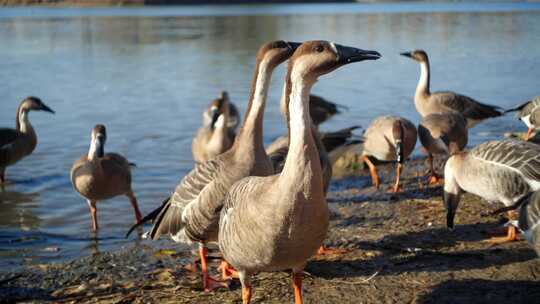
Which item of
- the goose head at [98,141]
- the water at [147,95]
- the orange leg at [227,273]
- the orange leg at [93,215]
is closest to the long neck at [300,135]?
the orange leg at [227,273]

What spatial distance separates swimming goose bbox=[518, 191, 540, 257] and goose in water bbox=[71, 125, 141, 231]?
5248mm

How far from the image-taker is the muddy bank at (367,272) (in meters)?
5.21

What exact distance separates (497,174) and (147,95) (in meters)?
13.0

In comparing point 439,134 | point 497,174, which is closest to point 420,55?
point 439,134

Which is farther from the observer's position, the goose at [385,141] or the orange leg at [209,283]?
the goose at [385,141]

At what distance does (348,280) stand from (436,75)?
50.8ft

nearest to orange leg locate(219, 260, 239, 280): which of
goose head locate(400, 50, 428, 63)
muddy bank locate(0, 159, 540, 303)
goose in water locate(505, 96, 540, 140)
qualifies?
muddy bank locate(0, 159, 540, 303)

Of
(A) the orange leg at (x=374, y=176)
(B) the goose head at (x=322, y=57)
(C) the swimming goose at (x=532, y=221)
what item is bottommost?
(A) the orange leg at (x=374, y=176)

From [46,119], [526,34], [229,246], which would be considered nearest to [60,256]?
[229,246]

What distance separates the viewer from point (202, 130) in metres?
10.9

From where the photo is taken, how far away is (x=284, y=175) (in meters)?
4.02

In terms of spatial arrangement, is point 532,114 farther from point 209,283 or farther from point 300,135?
point 300,135

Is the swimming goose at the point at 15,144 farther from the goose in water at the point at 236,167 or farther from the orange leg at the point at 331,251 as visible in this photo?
the orange leg at the point at 331,251

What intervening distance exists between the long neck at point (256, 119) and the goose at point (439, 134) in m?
4.43
